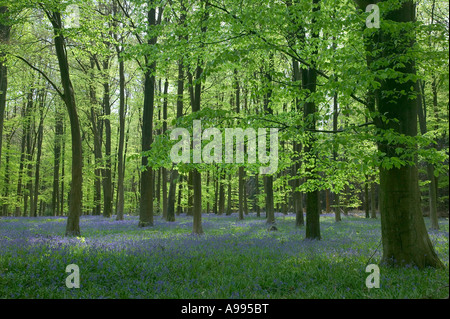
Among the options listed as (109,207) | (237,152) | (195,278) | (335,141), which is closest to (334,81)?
(335,141)

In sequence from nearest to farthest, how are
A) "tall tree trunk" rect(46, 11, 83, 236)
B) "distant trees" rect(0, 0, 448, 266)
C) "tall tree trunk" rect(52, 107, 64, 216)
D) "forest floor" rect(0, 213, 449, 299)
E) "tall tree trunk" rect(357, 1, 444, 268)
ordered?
"forest floor" rect(0, 213, 449, 299) → "distant trees" rect(0, 0, 448, 266) → "tall tree trunk" rect(357, 1, 444, 268) → "tall tree trunk" rect(46, 11, 83, 236) → "tall tree trunk" rect(52, 107, 64, 216)

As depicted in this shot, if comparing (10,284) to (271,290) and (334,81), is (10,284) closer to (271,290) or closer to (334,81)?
(271,290)

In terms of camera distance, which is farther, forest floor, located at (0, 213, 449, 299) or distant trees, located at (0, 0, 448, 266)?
distant trees, located at (0, 0, 448, 266)

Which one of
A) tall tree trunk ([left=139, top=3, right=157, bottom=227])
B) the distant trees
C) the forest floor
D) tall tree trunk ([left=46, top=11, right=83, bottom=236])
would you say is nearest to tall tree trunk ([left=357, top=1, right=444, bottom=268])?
the distant trees

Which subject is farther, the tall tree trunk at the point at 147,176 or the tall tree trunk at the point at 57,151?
the tall tree trunk at the point at 57,151

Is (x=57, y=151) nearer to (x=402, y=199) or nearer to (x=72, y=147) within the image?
(x=72, y=147)

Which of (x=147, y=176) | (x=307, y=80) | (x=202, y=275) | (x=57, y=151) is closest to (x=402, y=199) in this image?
(x=202, y=275)

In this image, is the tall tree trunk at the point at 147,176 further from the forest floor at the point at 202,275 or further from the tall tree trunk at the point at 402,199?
the tall tree trunk at the point at 402,199

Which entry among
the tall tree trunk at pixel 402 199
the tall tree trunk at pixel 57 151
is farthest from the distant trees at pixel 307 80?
the tall tree trunk at pixel 57 151

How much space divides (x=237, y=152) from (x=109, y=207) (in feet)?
72.3

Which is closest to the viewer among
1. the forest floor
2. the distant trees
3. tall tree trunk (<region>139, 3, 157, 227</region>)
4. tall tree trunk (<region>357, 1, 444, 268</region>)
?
the forest floor

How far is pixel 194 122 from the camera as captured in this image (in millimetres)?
6527

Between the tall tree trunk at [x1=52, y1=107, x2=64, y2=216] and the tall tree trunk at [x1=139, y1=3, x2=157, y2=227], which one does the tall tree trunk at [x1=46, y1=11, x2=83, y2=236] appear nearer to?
the tall tree trunk at [x1=139, y1=3, x2=157, y2=227]

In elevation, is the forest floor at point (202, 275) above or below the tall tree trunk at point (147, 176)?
below
